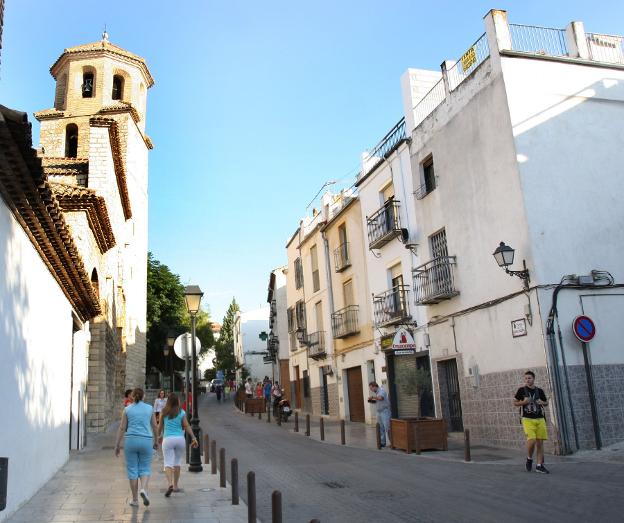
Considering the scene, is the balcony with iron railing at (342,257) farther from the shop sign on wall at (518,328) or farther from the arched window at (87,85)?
the arched window at (87,85)

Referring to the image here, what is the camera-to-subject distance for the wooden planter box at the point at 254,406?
2845 cm

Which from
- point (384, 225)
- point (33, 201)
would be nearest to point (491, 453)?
point (384, 225)

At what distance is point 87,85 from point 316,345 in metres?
17.6

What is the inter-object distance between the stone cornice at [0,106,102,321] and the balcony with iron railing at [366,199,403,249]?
408 inches

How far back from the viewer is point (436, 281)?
1625cm

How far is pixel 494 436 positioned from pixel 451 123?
806cm

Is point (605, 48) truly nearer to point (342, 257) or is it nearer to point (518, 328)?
point (518, 328)

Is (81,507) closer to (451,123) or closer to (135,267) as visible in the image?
(451,123)

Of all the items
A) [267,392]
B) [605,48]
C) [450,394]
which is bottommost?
[450,394]

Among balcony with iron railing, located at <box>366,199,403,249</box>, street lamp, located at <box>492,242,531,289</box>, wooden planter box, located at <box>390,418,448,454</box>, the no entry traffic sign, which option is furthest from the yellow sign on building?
wooden planter box, located at <box>390,418,448,454</box>

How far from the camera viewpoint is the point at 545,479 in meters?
9.00

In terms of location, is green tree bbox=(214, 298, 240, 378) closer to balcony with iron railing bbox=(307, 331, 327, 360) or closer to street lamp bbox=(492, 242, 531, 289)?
balcony with iron railing bbox=(307, 331, 327, 360)

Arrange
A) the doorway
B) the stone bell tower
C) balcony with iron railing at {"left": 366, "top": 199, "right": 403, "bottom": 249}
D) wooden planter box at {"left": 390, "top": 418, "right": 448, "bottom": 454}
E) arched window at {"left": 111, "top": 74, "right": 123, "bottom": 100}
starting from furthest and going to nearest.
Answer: arched window at {"left": 111, "top": 74, "right": 123, "bottom": 100}, balcony with iron railing at {"left": 366, "top": 199, "right": 403, "bottom": 249}, the stone bell tower, the doorway, wooden planter box at {"left": 390, "top": 418, "right": 448, "bottom": 454}

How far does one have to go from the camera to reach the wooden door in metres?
23.1
